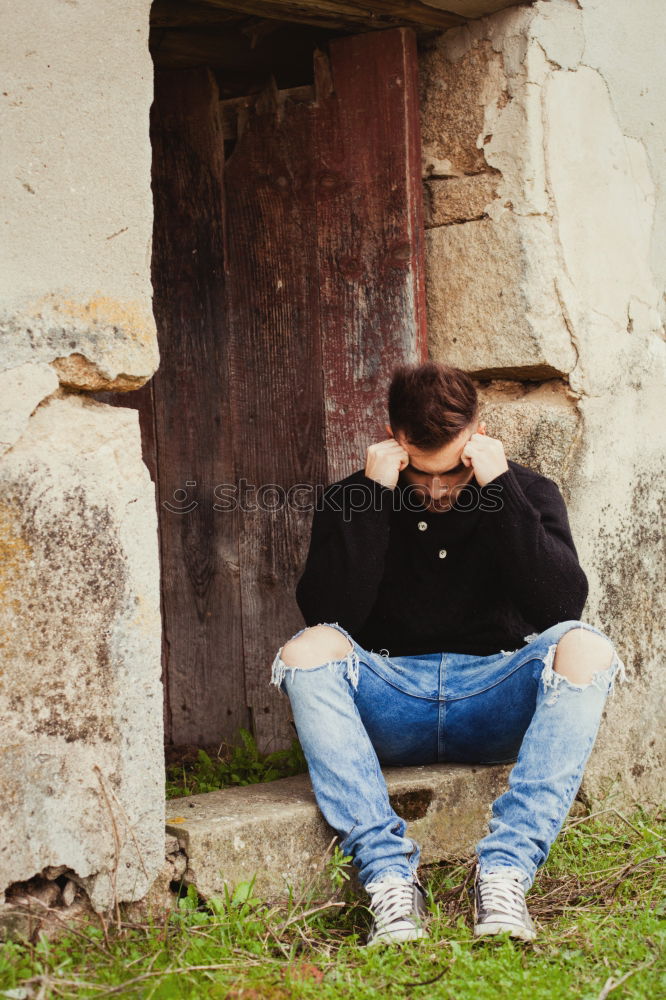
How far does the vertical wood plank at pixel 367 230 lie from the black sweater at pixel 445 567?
1.44ft

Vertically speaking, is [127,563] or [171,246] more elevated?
[171,246]

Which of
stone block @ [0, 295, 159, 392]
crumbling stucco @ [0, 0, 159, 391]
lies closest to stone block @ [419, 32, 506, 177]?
crumbling stucco @ [0, 0, 159, 391]

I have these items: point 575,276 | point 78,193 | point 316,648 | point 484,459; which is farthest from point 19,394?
point 575,276

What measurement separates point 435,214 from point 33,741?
1.97m

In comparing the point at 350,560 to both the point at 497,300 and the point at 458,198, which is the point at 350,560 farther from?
the point at 458,198

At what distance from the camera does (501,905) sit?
2299 mm

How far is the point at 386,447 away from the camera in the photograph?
2.79 m

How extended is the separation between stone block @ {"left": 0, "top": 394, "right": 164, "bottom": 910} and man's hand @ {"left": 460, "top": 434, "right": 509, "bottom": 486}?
2.77ft

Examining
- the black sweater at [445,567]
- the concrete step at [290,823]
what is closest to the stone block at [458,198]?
the black sweater at [445,567]

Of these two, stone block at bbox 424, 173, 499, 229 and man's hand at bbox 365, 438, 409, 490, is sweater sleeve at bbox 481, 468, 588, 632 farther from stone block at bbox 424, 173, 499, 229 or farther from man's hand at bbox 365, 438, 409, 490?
stone block at bbox 424, 173, 499, 229

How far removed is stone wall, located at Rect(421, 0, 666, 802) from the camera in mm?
3092

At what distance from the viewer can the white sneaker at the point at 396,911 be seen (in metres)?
2.27

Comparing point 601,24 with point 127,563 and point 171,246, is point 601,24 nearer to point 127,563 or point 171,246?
point 171,246

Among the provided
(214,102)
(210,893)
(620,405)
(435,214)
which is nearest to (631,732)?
(620,405)
